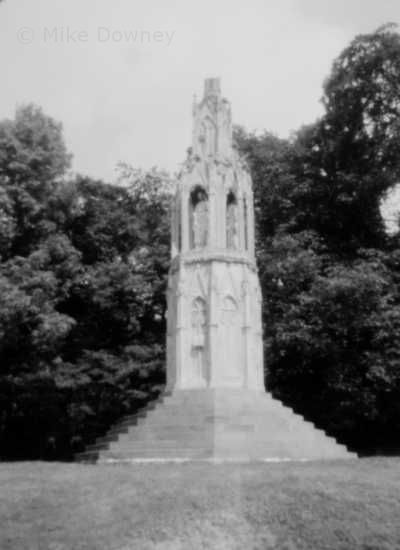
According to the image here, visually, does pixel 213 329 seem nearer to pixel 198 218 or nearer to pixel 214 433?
pixel 214 433

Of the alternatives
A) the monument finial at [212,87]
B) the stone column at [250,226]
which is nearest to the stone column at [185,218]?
the stone column at [250,226]

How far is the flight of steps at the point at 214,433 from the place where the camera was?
44.0ft

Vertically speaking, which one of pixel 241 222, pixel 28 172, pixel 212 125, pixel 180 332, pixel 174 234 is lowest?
pixel 180 332

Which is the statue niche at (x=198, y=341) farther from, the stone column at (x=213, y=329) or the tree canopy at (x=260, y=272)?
the tree canopy at (x=260, y=272)

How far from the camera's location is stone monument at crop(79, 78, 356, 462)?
13789 mm

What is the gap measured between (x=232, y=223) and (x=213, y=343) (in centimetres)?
376

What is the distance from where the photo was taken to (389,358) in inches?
820

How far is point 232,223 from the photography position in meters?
17.8

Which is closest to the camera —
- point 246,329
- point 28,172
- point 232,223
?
point 246,329

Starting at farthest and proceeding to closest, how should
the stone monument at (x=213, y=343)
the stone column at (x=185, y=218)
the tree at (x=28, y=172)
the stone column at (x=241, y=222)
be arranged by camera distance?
the tree at (x=28, y=172) → the stone column at (x=241, y=222) → the stone column at (x=185, y=218) → the stone monument at (x=213, y=343)

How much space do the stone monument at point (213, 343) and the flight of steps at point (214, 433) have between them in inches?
0.9

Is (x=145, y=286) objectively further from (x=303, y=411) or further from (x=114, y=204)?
(x=303, y=411)

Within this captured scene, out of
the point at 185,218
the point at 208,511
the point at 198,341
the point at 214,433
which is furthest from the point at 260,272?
the point at 208,511

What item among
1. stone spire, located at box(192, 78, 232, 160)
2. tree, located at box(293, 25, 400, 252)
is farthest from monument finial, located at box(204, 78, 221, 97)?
tree, located at box(293, 25, 400, 252)
